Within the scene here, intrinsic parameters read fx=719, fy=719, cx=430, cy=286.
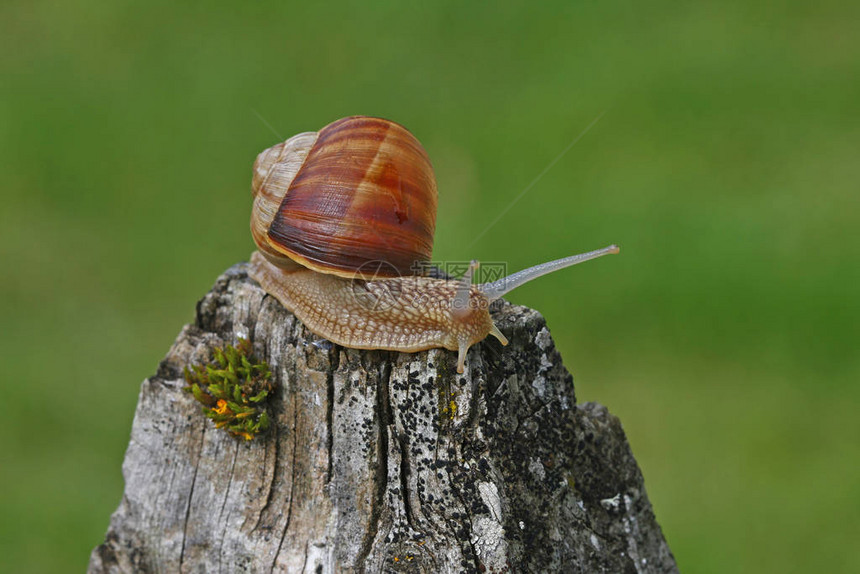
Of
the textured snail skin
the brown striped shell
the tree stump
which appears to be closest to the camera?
the tree stump

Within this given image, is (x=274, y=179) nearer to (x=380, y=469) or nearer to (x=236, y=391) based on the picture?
(x=236, y=391)

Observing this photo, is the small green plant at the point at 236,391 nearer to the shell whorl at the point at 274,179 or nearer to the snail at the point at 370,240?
the snail at the point at 370,240

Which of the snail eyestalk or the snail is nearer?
the snail

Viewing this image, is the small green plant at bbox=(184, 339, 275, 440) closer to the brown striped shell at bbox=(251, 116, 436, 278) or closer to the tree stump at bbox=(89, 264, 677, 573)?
the tree stump at bbox=(89, 264, 677, 573)

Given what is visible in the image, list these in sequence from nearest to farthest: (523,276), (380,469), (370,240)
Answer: (380,469) < (370,240) < (523,276)

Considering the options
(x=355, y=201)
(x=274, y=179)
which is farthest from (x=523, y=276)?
(x=274, y=179)

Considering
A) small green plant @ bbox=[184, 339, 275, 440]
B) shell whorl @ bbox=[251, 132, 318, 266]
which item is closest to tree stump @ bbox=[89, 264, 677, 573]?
small green plant @ bbox=[184, 339, 275, 440]

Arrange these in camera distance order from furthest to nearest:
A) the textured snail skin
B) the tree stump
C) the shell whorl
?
the shell whorl, the textured snail skin, the tree stump

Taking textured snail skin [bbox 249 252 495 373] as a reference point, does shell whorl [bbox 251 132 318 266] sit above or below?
above
